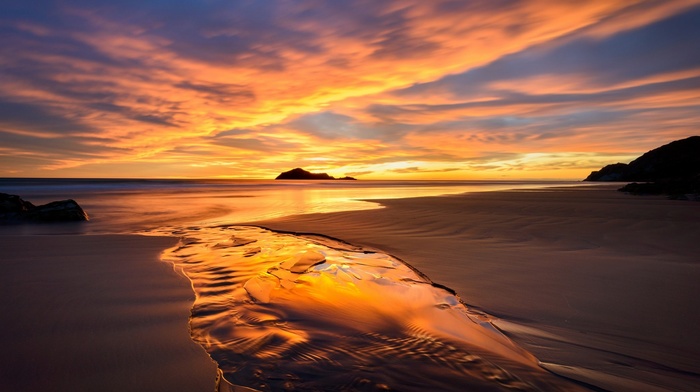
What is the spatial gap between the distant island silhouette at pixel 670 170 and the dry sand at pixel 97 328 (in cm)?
1681

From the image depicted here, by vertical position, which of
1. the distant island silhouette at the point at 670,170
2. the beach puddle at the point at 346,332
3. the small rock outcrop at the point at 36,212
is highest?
the distant island silhouette at the point at 670,170

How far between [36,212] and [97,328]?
367 inches

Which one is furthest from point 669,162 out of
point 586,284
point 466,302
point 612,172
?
point 466,302

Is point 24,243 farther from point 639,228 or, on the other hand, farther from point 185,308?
point 639,228

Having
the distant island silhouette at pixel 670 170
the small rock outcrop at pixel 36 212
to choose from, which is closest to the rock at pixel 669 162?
the distant island silhouette at pixel 670 170

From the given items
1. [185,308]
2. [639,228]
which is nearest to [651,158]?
[639,228]

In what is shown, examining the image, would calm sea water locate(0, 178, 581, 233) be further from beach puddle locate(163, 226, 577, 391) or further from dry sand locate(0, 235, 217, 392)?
beach puddle locate(163, 226, 577, 391)

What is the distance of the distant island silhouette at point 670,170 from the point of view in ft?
44.5

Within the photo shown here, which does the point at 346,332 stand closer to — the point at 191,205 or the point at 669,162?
the point at 191,205

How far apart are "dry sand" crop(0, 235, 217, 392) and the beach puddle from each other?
0.19 meters

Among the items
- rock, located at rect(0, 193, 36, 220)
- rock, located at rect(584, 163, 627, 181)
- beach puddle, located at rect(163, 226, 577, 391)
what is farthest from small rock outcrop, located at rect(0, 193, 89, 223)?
rock, located at rect(584, 163, 627, 181)

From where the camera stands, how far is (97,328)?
2.50 meters

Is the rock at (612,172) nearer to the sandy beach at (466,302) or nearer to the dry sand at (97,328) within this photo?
the sandy beach at (466,302)

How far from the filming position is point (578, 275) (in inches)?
152
